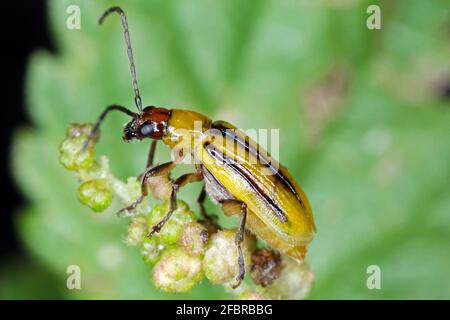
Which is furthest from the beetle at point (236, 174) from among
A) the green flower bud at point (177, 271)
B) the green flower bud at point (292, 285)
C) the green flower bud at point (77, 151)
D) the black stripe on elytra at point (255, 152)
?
the green flower bud at point (177, 271)

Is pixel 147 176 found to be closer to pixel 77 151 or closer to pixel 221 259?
pixel 77 151

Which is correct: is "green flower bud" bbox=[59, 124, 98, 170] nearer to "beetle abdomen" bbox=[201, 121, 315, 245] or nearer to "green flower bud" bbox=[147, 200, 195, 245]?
"green flower bud" bbox=[147, 200, 195, 245]

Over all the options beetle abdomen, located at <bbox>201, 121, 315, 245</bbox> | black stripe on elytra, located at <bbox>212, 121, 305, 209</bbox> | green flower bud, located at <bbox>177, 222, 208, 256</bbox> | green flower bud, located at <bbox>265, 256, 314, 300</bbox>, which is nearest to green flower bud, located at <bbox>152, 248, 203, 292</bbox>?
green flower bud, located at <bbox>177, 222, 208, 256</bbox>

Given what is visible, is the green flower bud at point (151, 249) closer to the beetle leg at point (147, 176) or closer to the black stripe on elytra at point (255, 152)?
the beetle leg at point (147, 176)

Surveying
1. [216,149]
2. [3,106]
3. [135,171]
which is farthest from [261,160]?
[3,106]

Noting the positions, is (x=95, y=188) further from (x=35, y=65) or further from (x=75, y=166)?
(x=35, y=65)

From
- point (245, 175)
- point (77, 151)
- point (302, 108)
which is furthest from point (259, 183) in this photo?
point (302, 108)
